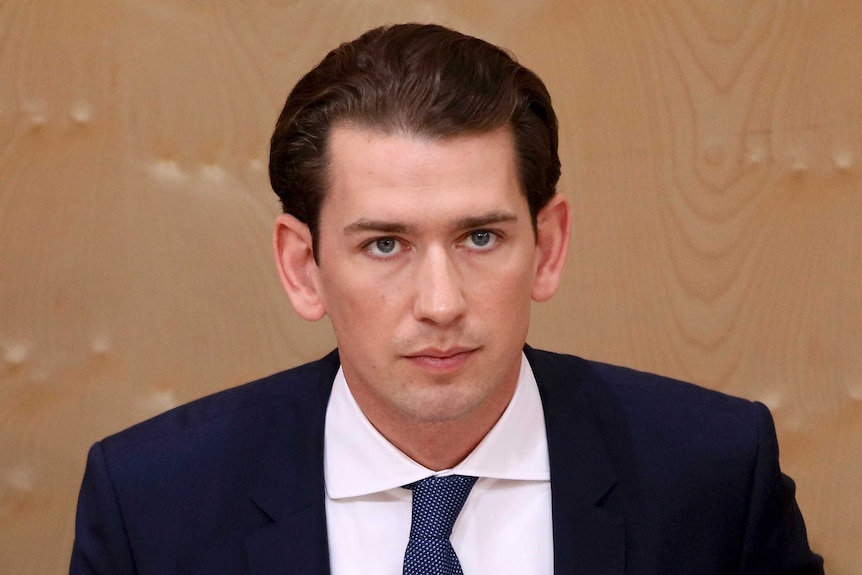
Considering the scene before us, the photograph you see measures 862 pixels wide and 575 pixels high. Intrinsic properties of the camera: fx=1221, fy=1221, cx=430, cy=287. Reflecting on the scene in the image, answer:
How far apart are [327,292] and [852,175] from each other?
1.16 metres

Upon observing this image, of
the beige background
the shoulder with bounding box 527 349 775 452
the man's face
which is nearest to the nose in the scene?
the man's face

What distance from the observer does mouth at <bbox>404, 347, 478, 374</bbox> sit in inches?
67.1

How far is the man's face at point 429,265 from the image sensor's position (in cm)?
169

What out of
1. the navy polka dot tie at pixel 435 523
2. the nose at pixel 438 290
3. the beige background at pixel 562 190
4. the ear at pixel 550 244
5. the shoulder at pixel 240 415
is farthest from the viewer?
the beige background at pixel 562 190

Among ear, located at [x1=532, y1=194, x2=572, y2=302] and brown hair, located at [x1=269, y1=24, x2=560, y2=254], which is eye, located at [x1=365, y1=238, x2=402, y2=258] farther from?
ear, located at [x1=532, y1=194, x2=572, y2=302]

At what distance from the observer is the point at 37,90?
2.41 m

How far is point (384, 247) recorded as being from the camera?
5.71ft

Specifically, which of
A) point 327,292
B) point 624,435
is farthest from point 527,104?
point 624,435


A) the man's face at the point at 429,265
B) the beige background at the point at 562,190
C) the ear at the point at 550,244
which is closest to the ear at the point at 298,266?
the man's face at the point at 429,265

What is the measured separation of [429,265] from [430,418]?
0.22 meters

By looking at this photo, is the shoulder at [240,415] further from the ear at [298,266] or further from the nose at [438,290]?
the nose at [438,290]

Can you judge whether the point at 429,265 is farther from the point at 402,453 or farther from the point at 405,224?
the point at 402,453

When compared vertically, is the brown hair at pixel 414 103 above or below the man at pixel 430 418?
above

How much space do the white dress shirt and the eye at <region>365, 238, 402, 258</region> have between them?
32 centimetres
